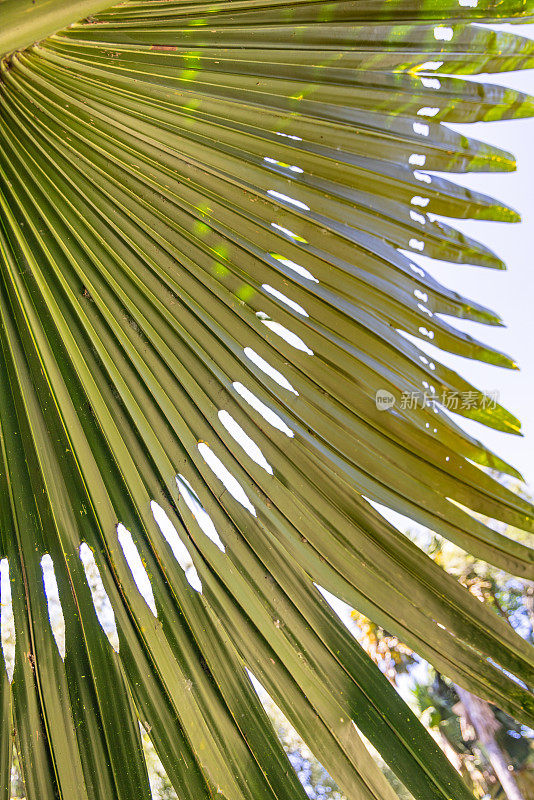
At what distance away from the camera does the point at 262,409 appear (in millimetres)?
1229

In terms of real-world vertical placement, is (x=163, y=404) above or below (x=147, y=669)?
above

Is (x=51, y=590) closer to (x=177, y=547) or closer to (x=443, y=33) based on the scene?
(x=177, y=547)

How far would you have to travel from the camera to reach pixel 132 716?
108cm

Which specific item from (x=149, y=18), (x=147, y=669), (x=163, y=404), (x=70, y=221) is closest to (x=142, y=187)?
(x=70, y=221)

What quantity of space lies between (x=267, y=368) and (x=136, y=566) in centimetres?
48

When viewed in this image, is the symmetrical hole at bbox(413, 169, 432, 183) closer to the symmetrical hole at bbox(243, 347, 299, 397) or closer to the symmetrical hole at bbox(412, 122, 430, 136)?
the symmetrical hole at bbox(412, 122, 430, 136)

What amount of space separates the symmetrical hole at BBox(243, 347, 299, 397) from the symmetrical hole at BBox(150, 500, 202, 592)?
1.17 feet

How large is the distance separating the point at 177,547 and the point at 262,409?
33 centimetres

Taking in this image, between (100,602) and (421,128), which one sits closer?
(421,128)

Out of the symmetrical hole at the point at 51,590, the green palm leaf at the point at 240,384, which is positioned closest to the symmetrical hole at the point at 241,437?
A: the green palm leaf at the point at 240,384

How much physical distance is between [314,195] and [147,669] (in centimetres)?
98

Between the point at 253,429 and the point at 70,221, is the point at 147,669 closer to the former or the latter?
the point at 253,429

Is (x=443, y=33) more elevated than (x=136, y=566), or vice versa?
(x=443, y=33)

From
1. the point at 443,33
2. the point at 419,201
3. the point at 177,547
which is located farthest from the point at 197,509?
the point at 443,33
